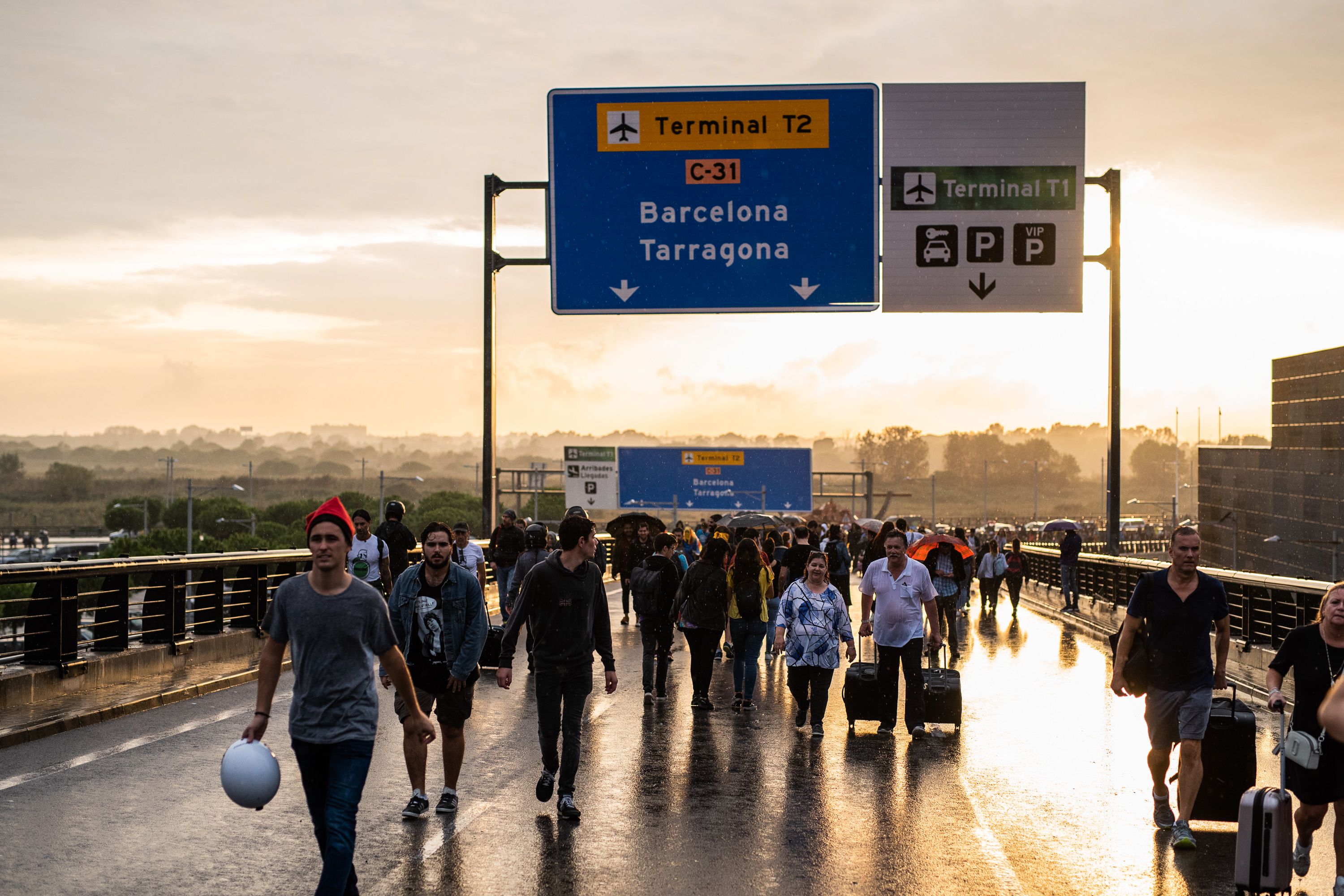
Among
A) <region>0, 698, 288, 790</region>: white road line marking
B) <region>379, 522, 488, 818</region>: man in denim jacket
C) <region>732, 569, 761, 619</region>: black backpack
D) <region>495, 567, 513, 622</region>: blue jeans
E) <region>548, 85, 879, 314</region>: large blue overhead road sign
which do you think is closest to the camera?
<region>379, 522, 488, 818</region>: man in denim jacket

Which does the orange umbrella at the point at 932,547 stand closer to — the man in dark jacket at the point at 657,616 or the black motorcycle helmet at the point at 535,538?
the black motorcycle helmet at the point at 535,538

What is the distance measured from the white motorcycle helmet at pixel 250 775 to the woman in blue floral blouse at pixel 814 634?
21.8 feet

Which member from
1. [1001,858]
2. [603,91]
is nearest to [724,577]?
[1001,858]

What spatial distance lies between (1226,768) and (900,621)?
159 inches

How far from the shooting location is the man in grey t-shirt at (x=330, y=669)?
5.75 meters

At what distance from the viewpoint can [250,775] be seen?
18.6 feet

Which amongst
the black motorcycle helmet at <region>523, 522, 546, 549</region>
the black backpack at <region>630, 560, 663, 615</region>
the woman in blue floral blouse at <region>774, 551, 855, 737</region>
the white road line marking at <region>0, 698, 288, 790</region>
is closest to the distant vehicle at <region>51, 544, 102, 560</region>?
the black motorcycle helmet at <region>523, 522, 546, 549</region>

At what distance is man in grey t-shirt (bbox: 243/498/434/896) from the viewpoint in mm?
5754

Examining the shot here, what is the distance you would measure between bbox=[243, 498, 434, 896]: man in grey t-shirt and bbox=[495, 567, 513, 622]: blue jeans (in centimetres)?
1516

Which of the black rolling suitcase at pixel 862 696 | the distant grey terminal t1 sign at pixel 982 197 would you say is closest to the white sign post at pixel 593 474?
the distant grey terminal t1 sign at pixel 982 197

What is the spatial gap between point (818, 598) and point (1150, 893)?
18.5ft

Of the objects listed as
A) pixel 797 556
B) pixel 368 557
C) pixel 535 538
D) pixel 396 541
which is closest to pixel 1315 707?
pixel 797 556

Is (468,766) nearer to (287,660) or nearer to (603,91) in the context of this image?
(287,660)

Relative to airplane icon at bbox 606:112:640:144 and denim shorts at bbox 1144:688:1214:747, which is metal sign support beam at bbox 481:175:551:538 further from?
denim shorts at bbox 1144:688:1214:747
